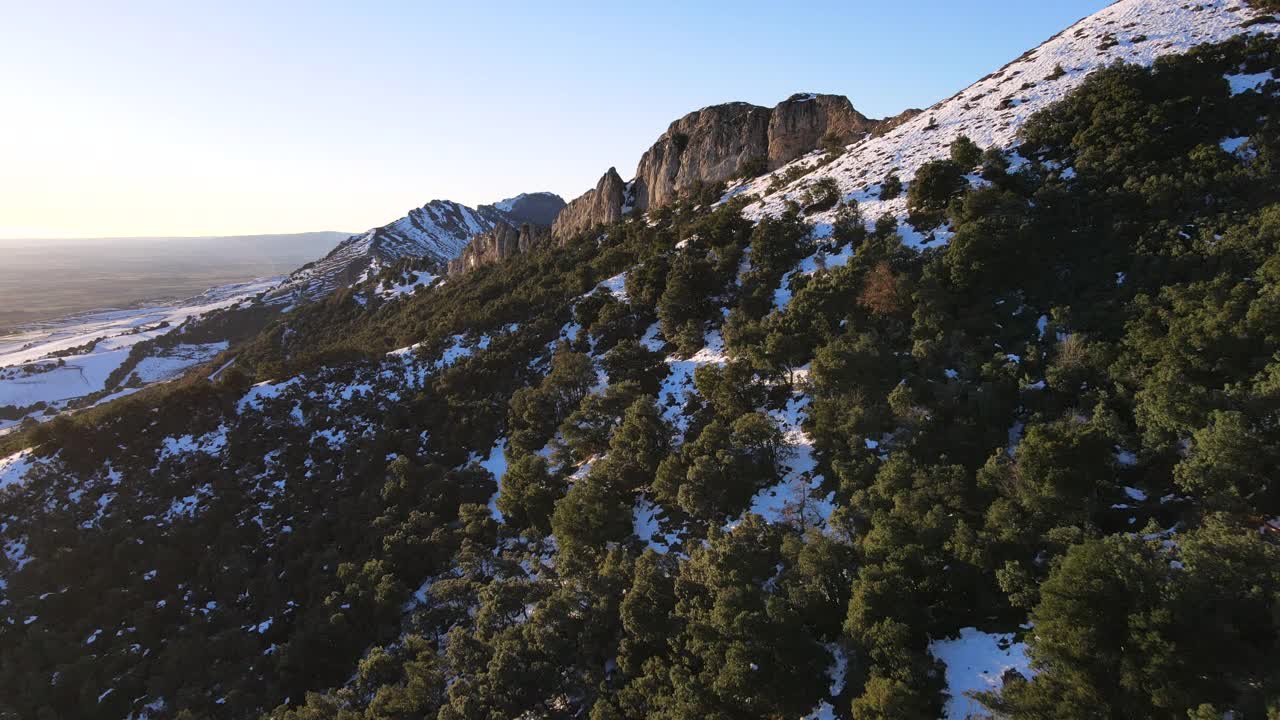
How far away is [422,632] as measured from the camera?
32250 mm

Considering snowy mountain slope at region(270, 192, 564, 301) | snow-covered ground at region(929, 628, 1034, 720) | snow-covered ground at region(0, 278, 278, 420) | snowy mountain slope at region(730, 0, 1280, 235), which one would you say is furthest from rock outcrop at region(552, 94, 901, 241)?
snow-covered ground at region(0, 278, 278, 420)

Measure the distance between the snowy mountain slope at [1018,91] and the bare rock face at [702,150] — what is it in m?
17.5

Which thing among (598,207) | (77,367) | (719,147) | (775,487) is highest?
(719,147)

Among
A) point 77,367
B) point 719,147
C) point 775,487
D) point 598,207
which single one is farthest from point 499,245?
point 77,367

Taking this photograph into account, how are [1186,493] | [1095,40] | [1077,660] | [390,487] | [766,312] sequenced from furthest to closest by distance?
[1095,40], [766,312], [390,487], [1186,493], [1077,660]

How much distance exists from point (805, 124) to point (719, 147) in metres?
14.4

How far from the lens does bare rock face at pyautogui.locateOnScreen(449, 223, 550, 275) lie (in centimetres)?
11262

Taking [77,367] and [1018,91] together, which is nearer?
[1018,91]

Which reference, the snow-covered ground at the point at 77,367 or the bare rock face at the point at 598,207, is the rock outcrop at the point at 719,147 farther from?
the snow-covered ground at the point at 77,367

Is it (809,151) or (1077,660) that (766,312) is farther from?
(809,151)

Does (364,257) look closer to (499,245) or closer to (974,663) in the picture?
(499,245)

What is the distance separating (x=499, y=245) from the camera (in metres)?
115

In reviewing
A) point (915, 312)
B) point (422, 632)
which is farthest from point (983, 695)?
point (422, 632)

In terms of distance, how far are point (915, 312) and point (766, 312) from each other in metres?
13.4
